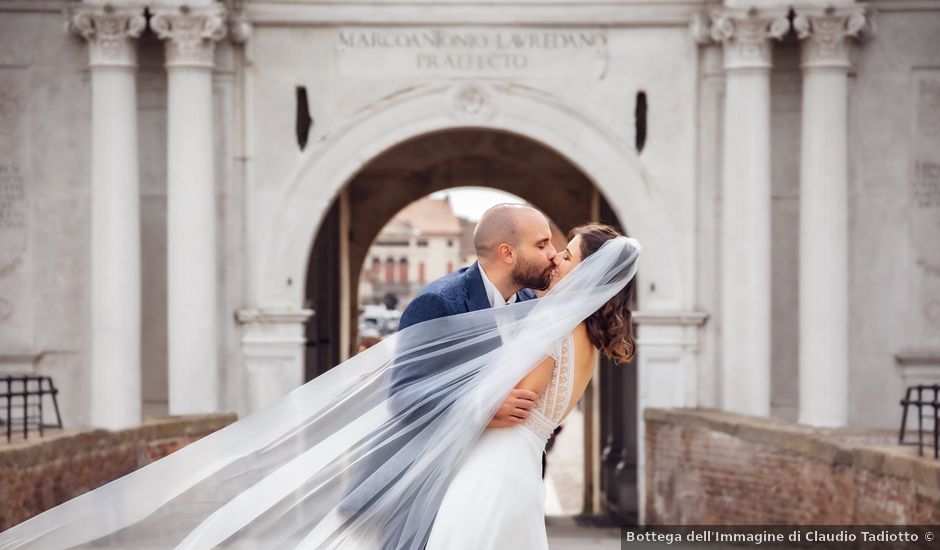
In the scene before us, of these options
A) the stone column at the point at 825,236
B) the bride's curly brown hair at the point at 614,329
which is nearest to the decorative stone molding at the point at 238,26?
the stone column at the point at 825,236

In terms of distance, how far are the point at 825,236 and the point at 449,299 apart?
1025cm

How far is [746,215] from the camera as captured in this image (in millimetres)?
15570

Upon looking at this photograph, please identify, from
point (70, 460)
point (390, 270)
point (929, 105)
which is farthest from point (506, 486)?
point (390, 270)

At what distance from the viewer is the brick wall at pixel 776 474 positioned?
1023cm

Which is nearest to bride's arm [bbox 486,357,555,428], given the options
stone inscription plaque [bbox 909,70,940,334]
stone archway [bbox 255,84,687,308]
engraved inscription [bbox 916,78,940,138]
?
stone archway [bbox 255,84,687,308]

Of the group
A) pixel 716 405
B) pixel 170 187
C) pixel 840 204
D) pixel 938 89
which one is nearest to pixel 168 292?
pixel 170 187

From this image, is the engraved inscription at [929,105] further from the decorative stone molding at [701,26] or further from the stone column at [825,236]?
the decorative stone molding at [701,26]

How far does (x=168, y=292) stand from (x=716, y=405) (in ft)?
18.4

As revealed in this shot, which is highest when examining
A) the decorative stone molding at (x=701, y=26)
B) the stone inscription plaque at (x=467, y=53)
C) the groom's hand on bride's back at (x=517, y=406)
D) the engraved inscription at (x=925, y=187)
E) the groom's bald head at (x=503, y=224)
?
the decorative stone molding at (x=701, y=26)

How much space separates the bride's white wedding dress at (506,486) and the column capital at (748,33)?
1038 cm

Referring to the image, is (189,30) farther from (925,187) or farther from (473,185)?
(473,185)

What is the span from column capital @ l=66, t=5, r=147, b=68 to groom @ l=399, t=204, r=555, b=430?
32.6 feet

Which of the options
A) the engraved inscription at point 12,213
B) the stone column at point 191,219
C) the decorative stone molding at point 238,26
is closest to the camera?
the stone column at point 191,219

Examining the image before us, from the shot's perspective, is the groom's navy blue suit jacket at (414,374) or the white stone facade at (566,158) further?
the white stone facade at (566,158)
